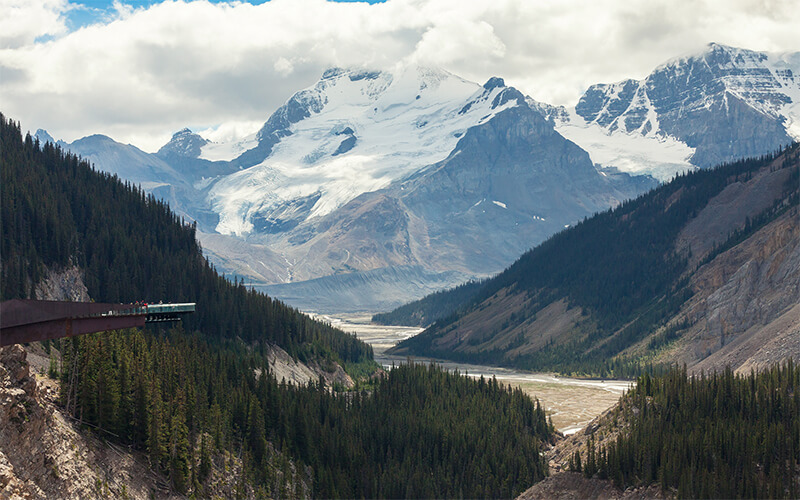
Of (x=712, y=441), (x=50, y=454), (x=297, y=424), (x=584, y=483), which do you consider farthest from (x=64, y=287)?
(x=712, y=441)

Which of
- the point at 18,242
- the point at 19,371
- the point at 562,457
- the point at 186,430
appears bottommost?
the point at 562,457

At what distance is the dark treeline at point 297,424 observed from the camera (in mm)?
92562

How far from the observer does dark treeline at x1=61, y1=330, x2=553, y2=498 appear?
304 feet

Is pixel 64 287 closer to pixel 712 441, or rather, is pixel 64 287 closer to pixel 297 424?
pixel 297 424

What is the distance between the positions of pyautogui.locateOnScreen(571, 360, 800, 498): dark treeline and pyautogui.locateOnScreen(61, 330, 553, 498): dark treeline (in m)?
20.5

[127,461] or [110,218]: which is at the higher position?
[110,218]

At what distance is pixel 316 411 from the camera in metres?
145

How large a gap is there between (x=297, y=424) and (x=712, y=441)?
56.9 meters

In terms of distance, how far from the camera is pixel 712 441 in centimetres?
10875

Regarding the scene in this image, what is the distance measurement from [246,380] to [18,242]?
2046 inches

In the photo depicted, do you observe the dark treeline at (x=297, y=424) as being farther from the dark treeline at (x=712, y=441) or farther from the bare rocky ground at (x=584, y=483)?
the dark treeline at (x=712, y=441)

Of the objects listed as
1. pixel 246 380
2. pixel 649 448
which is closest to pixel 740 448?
pixel 649 448

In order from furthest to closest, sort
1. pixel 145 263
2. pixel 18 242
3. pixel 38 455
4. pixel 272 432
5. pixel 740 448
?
pixel 145 263 → pixel 18 242 → pixel 272 432 → pixel 740 448 → pixel 38 455

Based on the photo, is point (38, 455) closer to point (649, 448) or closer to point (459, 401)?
point (649, 448)
